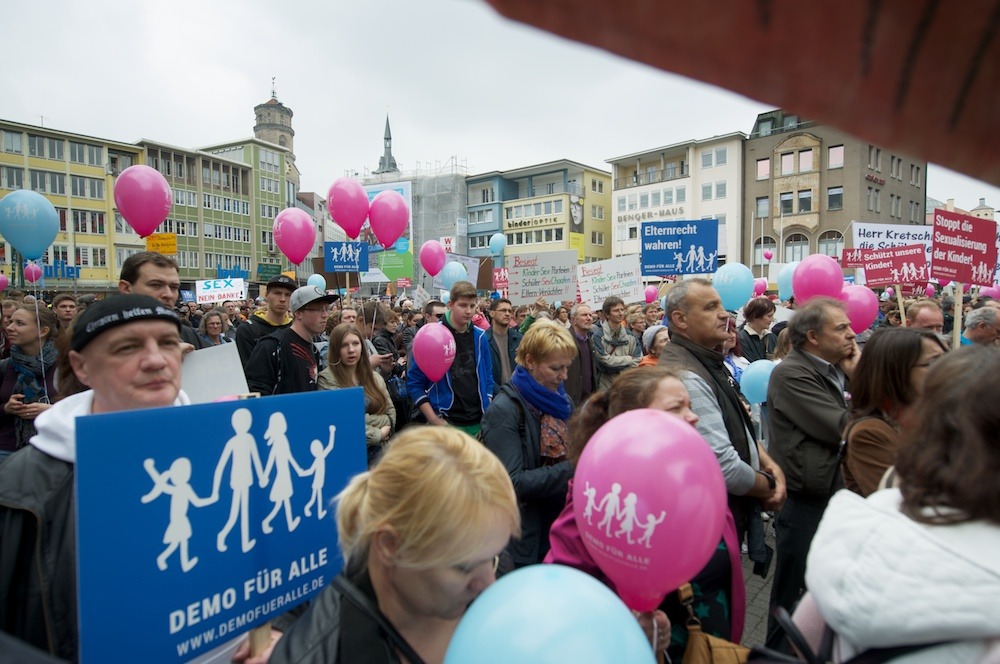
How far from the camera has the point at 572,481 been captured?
2168 mm

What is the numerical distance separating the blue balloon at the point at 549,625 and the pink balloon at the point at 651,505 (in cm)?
54

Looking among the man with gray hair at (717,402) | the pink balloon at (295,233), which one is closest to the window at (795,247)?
the pink balloon at (295,233)

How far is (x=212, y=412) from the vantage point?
1.59m

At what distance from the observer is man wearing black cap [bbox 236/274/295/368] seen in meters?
5.23

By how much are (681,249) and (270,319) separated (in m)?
6.06

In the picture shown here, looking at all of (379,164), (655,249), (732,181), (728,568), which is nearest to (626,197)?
(732,181)

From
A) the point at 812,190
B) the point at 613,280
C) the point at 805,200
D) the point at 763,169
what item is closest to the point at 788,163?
the point at 763,169

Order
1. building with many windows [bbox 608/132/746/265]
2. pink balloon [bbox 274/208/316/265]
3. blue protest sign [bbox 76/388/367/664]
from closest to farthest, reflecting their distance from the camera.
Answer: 1. blue protest sign [bbox 76/388/367/664]
2. pink balloon [bbox 274/208/316/265]
3. building with many windows [bbox 608/132/746/265]

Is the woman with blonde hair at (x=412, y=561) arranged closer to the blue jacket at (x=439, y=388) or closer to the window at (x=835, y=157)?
the blue jacket at (x=439, y=388)

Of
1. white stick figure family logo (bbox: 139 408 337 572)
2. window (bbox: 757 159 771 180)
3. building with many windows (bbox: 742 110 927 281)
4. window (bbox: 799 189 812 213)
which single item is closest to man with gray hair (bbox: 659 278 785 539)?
white stick figure family logo (bbox: 139 408 337 572)

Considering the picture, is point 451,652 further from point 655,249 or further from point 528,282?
point 655,249

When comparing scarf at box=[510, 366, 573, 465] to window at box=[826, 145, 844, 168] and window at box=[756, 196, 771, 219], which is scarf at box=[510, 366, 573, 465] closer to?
window at box=[826, 145, 844, 168]

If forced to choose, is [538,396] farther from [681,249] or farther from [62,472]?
[681,249]

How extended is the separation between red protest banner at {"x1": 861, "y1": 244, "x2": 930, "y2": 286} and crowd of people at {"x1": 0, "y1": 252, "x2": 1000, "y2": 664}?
15.4ft
